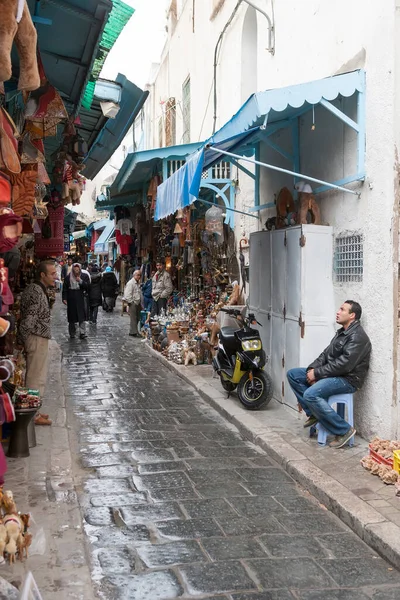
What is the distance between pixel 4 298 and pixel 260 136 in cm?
484

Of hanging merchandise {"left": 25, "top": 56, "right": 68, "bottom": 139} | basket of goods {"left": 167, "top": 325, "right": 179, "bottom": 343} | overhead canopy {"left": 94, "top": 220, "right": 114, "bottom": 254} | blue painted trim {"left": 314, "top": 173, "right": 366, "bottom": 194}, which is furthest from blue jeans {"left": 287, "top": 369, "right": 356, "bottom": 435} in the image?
overhead canopy {"left": 94, "top": 220, "right": 114, "bottom": 254}

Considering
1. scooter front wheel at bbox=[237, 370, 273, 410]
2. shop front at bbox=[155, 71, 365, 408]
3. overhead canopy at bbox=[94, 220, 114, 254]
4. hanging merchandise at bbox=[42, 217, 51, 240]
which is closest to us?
shop front at bbox=[155, 71, 365, 408]

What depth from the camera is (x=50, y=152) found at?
34.5 feet

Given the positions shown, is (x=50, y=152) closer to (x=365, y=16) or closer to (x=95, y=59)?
(x=95, y=59)

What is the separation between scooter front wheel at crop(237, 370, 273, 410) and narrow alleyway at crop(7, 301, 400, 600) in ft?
1.53

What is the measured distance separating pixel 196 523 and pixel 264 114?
4114mm

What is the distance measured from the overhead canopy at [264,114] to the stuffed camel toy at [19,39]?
2715mm

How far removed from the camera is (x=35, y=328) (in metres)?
7.21

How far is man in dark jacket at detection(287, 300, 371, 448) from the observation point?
21.2ft

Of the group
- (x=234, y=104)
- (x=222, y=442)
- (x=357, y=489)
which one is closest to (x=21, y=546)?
(x=357, y=489)

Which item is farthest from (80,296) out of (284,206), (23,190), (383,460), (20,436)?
(383,460)

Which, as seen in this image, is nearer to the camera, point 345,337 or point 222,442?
point 345,337

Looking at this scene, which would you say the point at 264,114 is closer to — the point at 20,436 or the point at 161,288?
the point at 20,436

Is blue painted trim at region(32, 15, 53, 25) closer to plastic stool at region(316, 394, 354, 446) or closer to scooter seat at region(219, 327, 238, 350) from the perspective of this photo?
plastic stool at region(316, 394, 354, 446)
